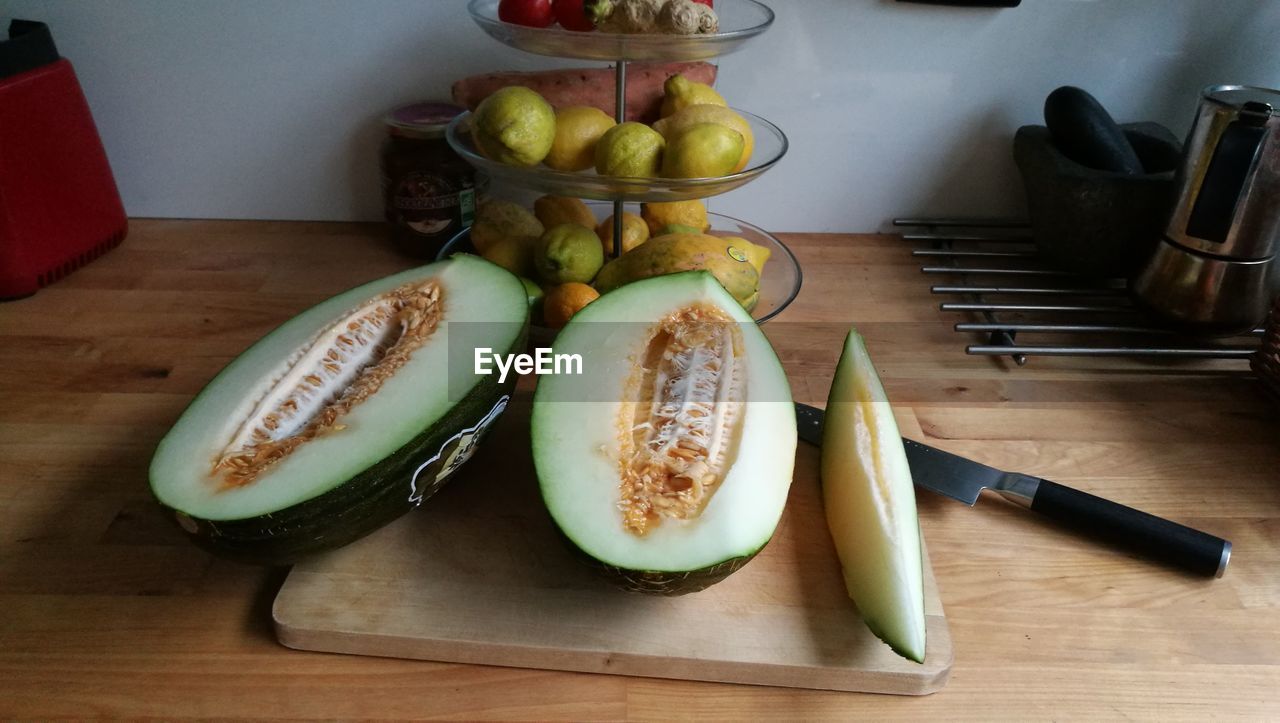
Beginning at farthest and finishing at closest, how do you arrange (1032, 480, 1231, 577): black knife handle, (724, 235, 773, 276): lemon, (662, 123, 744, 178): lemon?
(724, 235, 773, 276): lemon < (662, 123, 744, 178): lemon < (1032, 480, 1231, 577): black knife handle

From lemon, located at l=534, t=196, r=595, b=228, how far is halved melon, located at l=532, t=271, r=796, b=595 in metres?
0.27

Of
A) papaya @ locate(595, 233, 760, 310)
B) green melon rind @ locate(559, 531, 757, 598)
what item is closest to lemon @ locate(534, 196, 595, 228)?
papaya @ locate(595, 233, 760, 310)

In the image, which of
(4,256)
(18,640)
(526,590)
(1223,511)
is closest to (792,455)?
(526,590)

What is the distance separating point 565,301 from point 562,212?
0.57 ft

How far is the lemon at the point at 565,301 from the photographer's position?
28.0 inches

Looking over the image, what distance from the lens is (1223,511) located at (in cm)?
63

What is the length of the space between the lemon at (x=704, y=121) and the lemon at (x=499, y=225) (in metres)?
0.17

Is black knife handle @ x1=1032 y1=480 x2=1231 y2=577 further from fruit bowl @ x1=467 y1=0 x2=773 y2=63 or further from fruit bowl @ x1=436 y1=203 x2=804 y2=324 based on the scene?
fruit bowl @ x1=467 y1=0 x2=773 y2=63

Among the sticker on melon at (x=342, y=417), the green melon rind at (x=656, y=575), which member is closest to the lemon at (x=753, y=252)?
the sticker on melon at (x=342, y=417)

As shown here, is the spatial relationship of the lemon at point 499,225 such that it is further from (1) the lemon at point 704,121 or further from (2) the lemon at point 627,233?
(1) the lemon at point 704,121

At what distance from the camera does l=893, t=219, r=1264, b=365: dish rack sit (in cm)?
81

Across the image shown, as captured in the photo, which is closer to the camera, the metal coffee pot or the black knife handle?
the black knife handle

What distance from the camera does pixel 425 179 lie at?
89 cm

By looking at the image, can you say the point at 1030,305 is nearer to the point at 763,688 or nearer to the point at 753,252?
the point at 753,252
